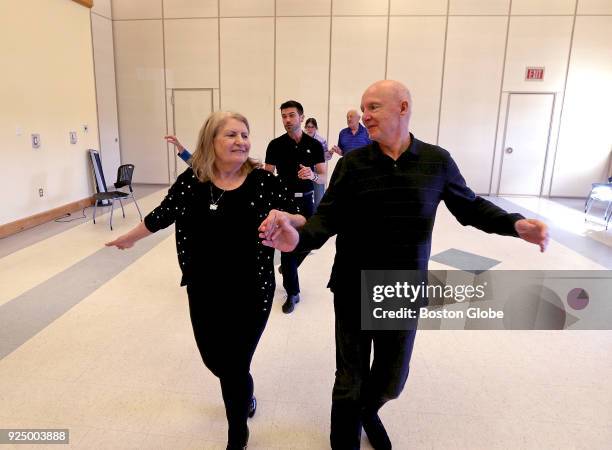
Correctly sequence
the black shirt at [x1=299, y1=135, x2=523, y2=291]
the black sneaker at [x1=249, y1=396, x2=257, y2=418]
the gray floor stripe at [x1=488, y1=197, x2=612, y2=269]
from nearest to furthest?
1. the black shirt at [x1=299, y1=135, x2=523, y2=291]
2. the black sneaker at [x1=249, y1=396, x2=257, y2=418]
3. the gray floor stripe at [x1=488, y1=197, x2=612, y2=269]

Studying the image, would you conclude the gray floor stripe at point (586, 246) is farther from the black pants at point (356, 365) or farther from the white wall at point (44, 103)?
the white wall at point (44, 103)

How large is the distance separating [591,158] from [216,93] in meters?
8.19

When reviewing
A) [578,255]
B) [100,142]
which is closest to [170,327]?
[578,255]

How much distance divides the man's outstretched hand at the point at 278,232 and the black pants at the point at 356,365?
0.35 meters

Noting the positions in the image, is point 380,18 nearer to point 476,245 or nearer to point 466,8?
point 466,8

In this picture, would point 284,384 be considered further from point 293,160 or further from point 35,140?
point 35,140

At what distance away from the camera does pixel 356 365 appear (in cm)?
180

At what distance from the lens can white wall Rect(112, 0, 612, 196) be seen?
8.41 metres

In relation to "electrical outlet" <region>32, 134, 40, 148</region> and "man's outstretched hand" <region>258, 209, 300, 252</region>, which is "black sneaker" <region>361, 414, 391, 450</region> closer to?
"man's outstretched hand" <region>258, 209, 300, 252</region>

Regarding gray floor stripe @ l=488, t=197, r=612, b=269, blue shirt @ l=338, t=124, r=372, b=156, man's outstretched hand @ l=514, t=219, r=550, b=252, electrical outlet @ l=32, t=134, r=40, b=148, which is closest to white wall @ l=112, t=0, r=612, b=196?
blue shirt @ l=338, t=124, r=372, b=156

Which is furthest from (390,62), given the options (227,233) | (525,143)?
(227,233)

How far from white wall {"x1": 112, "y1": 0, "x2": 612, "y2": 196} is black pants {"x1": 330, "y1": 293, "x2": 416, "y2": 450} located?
7.83 metres

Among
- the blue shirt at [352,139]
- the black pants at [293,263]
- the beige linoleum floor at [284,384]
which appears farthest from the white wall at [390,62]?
the beige linoleum floor at [284,384]

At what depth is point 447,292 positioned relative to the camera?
12.5 feet
